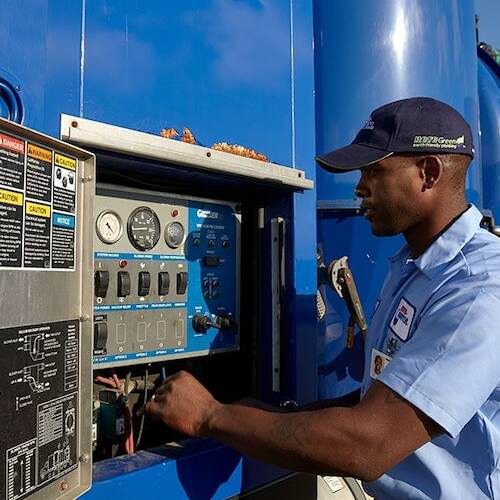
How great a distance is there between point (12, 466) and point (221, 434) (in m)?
0.44

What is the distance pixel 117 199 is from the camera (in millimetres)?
1603

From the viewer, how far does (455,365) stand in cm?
121

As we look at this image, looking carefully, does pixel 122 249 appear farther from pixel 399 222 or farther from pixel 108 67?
pixel 399 222

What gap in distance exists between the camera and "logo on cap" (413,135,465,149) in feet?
4.85

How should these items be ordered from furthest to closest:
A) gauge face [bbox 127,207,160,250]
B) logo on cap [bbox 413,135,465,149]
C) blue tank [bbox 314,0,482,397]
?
blue tank [bbox 314,0,482,397], gauge face [bbox 127,207,160,250], logo on cap [bbox 413,135,465,149]

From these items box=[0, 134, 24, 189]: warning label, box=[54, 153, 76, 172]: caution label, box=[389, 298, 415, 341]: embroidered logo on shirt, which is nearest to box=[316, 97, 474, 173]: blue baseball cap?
box=[389, 298, 415, 341]: embroidered logo on shirt

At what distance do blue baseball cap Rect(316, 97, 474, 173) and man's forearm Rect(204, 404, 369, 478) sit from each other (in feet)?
2.10

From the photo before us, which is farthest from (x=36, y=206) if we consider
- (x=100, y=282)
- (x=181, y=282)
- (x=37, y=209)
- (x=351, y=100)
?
(x=351, y=100)

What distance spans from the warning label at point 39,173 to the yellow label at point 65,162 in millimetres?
26

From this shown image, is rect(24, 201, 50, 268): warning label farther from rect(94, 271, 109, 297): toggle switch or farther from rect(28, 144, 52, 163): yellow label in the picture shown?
rect(94, 271, 109, 297): toggle switch

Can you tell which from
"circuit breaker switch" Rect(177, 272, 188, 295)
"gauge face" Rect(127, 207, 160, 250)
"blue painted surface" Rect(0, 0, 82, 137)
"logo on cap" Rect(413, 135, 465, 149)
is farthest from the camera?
"circuit breaker switch" Rect(177, 272, 188, 295)

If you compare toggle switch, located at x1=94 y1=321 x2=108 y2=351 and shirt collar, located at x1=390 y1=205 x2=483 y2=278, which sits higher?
shirt collar, located at x1=390 y1=205 x2=483 y2=278

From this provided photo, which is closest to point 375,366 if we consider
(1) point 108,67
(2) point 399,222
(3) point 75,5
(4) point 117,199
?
(2) point 399,222

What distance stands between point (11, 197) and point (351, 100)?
192cm
